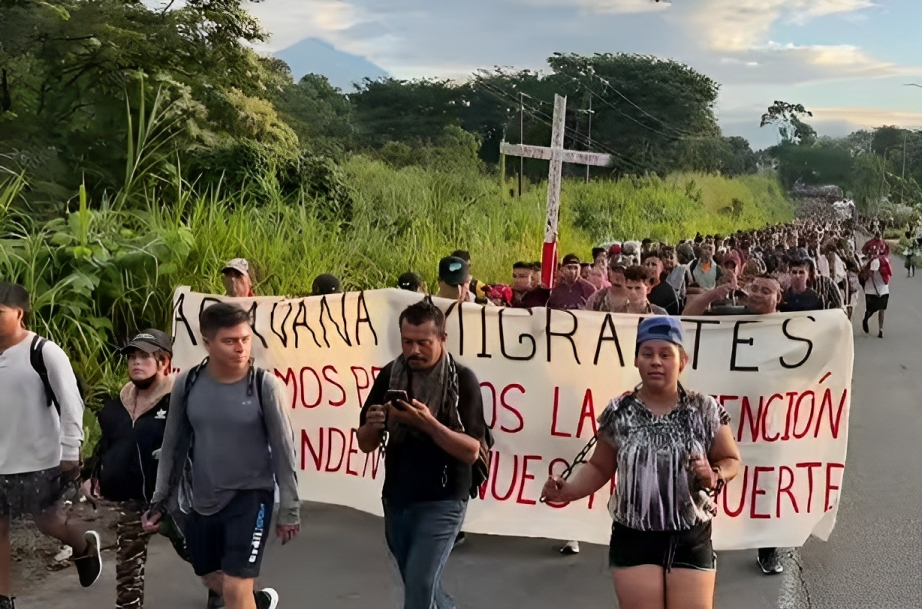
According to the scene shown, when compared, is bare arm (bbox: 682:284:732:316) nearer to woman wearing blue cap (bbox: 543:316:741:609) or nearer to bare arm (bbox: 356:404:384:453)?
woman wearing blue cap (bbox: 543:316:741:609)

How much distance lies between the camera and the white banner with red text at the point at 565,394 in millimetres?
5359

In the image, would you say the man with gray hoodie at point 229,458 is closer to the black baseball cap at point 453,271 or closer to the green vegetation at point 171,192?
the black baseball cap at point 453,271

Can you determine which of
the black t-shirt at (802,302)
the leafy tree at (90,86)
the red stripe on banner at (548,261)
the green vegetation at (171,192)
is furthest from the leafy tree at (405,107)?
the black t-shirt at (802,302)

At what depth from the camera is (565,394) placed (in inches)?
224

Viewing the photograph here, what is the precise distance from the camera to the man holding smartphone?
371 cm

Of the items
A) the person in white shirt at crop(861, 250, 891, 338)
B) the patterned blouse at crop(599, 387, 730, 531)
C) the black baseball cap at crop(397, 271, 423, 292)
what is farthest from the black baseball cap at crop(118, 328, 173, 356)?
the person in white shirt at crop(861, 250, 891, 338)

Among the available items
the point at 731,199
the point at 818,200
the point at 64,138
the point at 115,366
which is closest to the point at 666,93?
the point at 731,199

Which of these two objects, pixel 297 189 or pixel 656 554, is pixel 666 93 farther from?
pixel 656 554

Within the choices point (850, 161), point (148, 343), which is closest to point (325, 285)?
point (148, 343)

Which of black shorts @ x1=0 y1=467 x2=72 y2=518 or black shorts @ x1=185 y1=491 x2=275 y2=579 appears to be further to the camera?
black shorts @ x1=0 y1=467 x2=72 y2=518

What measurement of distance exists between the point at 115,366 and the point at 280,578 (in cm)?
359

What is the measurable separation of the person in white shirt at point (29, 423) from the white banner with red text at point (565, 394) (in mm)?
1836

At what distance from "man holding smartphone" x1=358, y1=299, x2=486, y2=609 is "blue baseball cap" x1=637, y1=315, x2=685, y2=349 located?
2.31 ft

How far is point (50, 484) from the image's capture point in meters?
4.55
